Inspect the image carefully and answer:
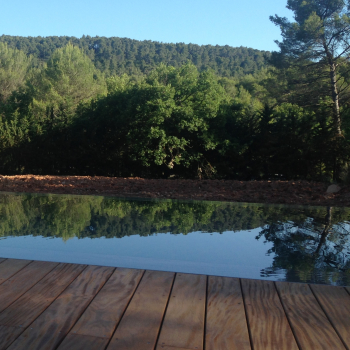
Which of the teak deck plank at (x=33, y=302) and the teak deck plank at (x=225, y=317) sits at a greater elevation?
the teak deck plank at (x=225, y=317)

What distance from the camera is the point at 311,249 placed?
2.72m

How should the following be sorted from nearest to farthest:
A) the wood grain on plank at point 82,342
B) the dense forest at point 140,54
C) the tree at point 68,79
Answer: the wood grain on plank at point 82,342, the tree at point 68,79, the dense forest at point 140,54

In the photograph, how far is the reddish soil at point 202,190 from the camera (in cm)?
693

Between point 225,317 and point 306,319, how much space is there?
1.15ft

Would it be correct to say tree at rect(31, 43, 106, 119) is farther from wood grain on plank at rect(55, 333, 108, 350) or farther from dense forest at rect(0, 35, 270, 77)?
wood grain on plank at rect(55, 333, 108, 350)

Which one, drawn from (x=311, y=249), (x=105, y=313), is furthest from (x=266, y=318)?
(x=311, y=249)

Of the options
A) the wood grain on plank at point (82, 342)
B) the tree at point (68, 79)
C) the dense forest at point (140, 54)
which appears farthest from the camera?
the dense forest at point (140, 54)

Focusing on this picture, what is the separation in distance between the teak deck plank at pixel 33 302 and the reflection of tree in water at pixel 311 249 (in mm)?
1151

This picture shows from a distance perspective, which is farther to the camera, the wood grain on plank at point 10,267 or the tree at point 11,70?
the tree at point 11,70

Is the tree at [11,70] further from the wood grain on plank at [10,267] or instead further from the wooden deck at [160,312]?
the wooden deck at [160,312]

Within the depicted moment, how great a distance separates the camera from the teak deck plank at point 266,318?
4.69ft

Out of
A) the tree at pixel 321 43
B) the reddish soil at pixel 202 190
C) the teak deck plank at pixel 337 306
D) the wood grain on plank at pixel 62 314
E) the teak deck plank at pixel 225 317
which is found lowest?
the reddish soil at pixel 202 190

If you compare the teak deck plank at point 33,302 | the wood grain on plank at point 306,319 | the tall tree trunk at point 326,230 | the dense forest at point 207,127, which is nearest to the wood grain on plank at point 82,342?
the teak deck plank at point 33,302

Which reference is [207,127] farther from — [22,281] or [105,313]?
[105,313]
